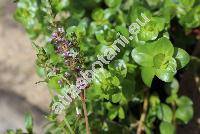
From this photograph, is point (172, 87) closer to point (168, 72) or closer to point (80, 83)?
point (168, 72)

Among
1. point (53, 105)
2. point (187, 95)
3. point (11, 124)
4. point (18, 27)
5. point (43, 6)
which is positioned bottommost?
point (187, 95)

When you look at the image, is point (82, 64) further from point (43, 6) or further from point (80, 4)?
point (80, 4)

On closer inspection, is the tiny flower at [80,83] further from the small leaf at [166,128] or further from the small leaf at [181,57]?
the small leaf at [166,128]

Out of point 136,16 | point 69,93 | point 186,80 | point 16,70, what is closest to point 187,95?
point 186,80

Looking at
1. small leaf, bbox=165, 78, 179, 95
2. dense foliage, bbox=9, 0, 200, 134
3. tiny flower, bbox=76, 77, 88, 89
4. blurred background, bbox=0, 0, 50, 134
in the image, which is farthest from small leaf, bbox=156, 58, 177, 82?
blurred background, bbox=0, 0, 50, 134

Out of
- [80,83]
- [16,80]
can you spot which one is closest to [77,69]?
[80,83]

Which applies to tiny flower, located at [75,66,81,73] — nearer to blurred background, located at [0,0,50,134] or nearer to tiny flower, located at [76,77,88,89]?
tiny flower, located at [76,77,88,89]

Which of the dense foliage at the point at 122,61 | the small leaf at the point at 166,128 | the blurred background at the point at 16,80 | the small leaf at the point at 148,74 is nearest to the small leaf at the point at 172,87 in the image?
the dense foliage at the point at 122,61
